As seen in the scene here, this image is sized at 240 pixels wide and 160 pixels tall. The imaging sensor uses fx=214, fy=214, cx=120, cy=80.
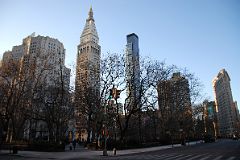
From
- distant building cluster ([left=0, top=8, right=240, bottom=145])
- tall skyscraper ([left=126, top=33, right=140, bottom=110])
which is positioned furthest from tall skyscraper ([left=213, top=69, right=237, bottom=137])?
tall skyscraper ([left=126, top=33, right=140, bottom=110])

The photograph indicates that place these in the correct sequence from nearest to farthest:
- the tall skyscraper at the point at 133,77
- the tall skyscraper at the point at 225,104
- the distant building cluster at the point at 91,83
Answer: the tall skyscraper at the point at 133,77
the distant building cluster at the point at 91,83
the tall skyscraper at the point at 225,104

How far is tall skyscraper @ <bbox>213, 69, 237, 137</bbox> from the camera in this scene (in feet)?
551

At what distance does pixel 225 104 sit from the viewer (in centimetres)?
17325

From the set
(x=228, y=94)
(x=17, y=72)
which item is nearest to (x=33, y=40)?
(x=17, y=72)

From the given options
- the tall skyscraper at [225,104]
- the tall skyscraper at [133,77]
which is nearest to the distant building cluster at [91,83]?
the tall skyscraper at [133,77]

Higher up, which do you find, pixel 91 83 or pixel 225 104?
pixel 225 104

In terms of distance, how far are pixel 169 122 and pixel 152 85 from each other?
19206 millimetres

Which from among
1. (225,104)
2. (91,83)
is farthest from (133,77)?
(225,104)

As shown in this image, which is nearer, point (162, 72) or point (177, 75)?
point (162, 72)

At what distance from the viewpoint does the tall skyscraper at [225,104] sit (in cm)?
16800

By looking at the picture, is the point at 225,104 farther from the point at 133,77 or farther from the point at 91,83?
the point at 91,83

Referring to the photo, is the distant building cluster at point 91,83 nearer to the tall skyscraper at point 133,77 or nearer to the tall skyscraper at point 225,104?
the tall skyscraper at point 133,77

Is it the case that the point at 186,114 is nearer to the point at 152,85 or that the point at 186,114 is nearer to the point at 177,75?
the point at 177,75

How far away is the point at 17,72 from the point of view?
36.5 meters
